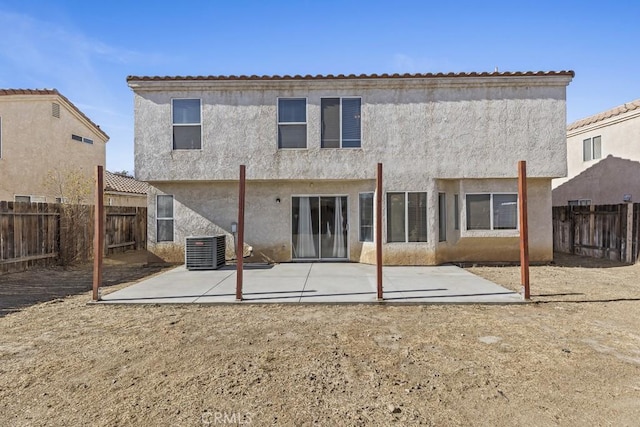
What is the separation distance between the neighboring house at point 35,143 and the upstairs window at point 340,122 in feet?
31.9

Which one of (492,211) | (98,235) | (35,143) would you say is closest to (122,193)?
(35,143)

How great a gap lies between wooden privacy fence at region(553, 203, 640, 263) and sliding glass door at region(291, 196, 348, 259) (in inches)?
381

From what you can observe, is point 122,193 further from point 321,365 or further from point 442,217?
point 321,365

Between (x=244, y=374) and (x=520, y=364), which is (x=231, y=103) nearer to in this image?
(x=244, y=374)

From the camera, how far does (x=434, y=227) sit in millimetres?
11555

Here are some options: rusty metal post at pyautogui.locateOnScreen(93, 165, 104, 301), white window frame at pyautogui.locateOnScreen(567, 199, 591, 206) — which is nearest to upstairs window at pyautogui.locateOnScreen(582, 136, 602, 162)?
white window frame at pyautogui.locateOnScreen(567, 199, 591, 206)

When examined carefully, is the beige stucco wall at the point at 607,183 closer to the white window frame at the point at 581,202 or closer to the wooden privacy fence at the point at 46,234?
the white window frame at the point at 581,202

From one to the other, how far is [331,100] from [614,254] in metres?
11.5

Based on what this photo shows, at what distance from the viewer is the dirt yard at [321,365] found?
3400mm

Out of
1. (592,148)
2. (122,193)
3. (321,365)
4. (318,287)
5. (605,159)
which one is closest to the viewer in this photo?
(321,365)

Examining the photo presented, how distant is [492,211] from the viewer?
1178cm

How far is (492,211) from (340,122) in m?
5.83

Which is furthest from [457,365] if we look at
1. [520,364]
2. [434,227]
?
[434,227]

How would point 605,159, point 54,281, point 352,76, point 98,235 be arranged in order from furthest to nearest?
1. point 605,159
2. point 352,76
3. point 54,281
4. point 98,235
